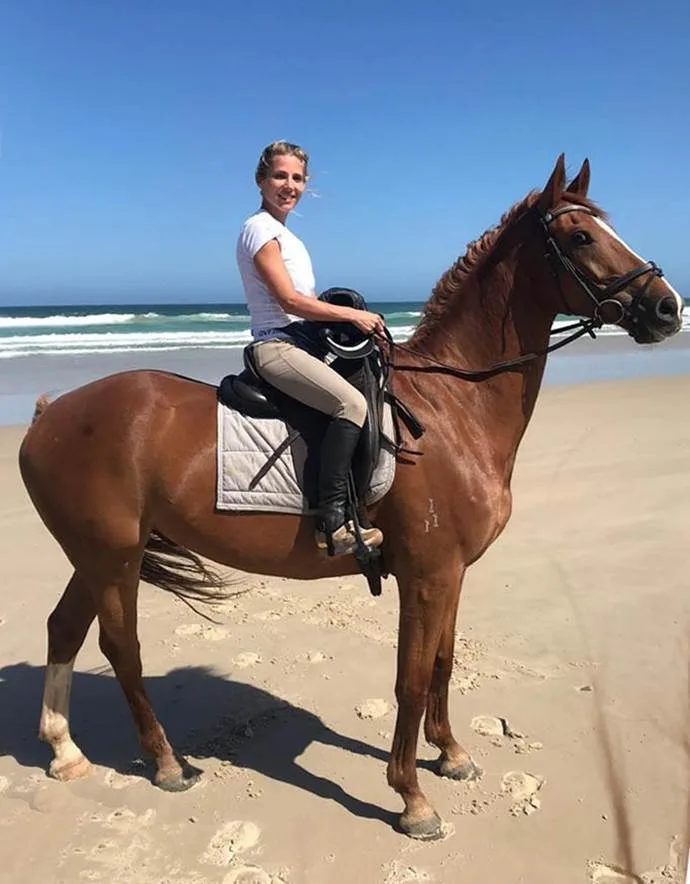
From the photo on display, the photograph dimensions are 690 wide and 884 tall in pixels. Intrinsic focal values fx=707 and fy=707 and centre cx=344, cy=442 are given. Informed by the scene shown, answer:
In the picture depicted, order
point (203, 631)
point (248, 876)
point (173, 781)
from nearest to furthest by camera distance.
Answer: point (248, 876) → point (173, 781) → point (203, 631)

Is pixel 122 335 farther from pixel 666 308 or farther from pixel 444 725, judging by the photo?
pixel 666 308

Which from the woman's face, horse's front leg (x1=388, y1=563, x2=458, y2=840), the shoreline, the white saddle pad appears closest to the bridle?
the white saddle pad

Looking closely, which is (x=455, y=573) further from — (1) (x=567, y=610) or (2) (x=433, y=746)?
(1) (x=567, y=610)

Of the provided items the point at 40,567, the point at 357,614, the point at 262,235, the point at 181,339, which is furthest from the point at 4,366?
the point at 262,235

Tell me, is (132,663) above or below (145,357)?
above

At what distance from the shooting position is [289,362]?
9.29 feet

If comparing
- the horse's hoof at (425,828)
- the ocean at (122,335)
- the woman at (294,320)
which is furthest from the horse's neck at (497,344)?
the ocean at (122,335)

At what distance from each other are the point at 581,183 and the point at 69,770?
349cm

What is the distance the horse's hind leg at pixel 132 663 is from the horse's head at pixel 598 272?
7.43 ft

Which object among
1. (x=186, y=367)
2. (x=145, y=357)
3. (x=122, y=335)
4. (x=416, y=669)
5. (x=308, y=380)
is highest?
(x=308, y=380)

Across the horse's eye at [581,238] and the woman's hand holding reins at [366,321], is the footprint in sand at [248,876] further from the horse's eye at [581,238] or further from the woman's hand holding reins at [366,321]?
the horse's eye at [581,238]

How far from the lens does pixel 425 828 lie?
288cm

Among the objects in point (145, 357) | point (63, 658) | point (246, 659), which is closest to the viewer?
point (63, 658)

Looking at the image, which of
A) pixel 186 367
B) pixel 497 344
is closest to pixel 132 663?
pixel 497 344
